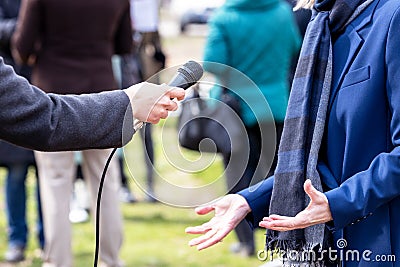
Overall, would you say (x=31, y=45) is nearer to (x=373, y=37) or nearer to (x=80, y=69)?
(x=80, y=69)

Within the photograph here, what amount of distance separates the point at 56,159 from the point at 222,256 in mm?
1400

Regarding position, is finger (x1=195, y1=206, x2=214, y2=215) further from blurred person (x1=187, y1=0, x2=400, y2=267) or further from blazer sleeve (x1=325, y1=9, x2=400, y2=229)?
blazer sleeve (x1=325, y1=9, x2=400, y2=229)

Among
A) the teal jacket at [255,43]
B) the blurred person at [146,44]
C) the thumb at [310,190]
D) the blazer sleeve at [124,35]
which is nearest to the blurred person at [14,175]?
the blazer sleeve at [124,35]

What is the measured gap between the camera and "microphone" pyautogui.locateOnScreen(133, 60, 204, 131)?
85.0 inches

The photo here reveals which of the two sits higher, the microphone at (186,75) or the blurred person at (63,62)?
the microphone at (186,75)

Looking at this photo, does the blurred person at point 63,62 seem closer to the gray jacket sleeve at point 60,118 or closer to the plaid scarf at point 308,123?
the gray jacket sleeve at point 60,118

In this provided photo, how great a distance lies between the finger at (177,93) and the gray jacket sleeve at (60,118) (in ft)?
0.48

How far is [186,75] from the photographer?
2160 millimetres

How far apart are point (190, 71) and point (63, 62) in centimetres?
278

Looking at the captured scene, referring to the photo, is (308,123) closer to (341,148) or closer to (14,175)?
(341,148)

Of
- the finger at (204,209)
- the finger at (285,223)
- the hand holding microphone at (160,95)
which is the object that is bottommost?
the finger at (204,209)

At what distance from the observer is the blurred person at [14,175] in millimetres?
5367

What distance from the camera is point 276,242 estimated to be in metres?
2.41

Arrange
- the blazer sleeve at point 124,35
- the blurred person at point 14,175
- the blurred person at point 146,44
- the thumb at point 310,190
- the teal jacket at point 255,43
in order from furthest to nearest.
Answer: the blurred person at point 146,44
the blurred person at point 14,175
the blazer sleeve at point 124,35
the teal jacket at point 255,43
the thumb at point 310,190
